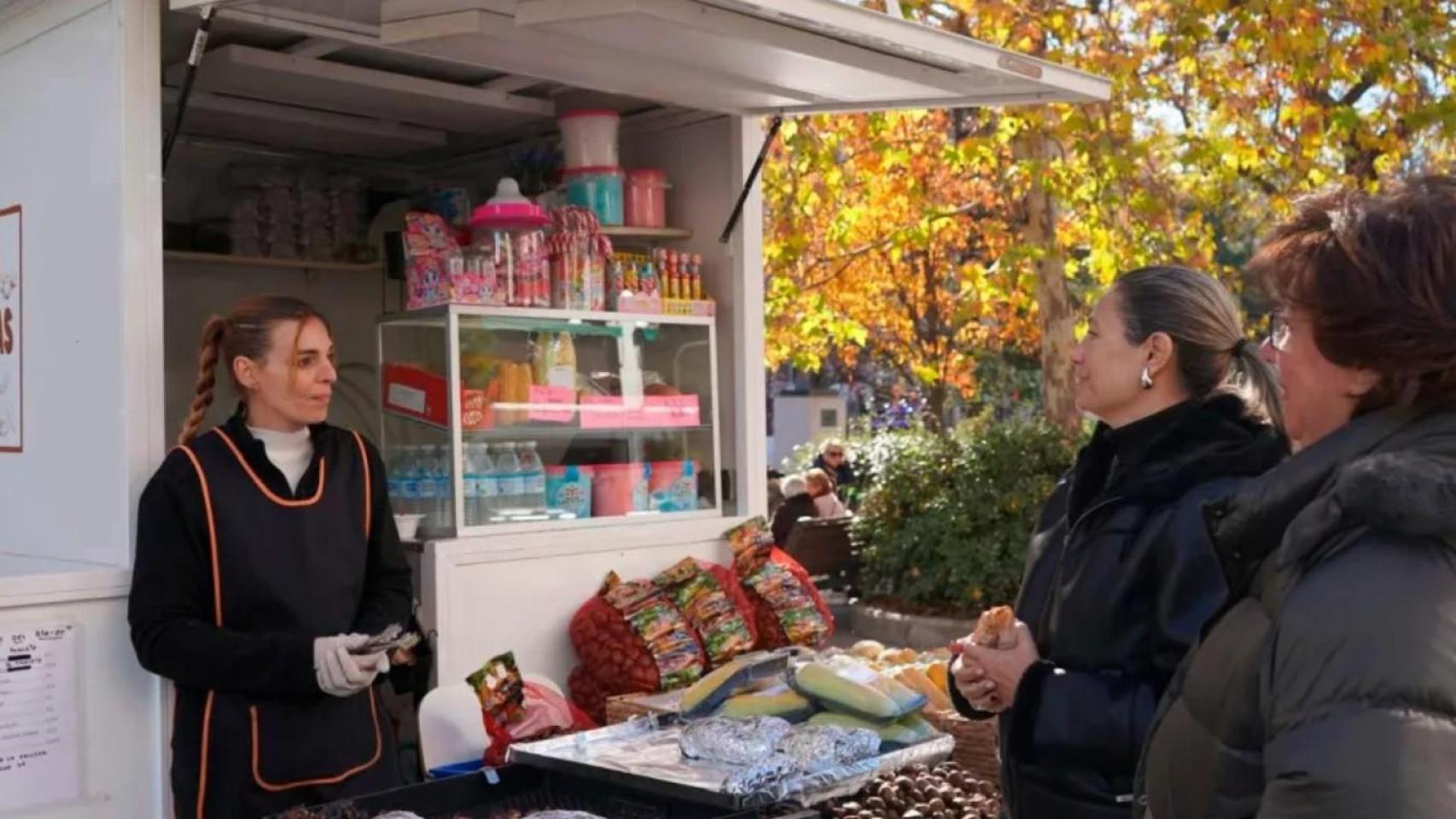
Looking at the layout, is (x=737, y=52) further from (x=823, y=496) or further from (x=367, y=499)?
(x=823, y=496)

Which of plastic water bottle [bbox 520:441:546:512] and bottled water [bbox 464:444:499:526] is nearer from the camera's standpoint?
bottled water [bbox 464:444:499:526]

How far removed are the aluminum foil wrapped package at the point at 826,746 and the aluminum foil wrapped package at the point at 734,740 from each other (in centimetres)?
4

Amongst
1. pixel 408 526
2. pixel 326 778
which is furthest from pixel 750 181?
pixel 326 778

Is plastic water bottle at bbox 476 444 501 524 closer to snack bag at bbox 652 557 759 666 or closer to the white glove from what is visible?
snack bag at bbox 652 557 759 666

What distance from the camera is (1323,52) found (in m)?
9.70

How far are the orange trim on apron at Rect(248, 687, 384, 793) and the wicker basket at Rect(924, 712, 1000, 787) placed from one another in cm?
146

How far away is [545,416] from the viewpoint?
4.95 meters

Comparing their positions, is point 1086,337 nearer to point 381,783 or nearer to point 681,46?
point 681,46

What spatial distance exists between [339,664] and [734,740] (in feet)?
2.85

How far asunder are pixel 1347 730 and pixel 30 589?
294 cm

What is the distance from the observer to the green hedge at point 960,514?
10.9 metres

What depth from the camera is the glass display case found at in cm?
467

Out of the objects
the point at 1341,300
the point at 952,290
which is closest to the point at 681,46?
the point at 1341,300

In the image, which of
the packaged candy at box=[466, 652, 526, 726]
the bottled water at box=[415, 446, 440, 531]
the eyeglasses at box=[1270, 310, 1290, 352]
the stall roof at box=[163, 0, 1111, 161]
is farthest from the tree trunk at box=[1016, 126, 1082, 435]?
the eyeglasses at box=[1270, 310, 1290, 352]
